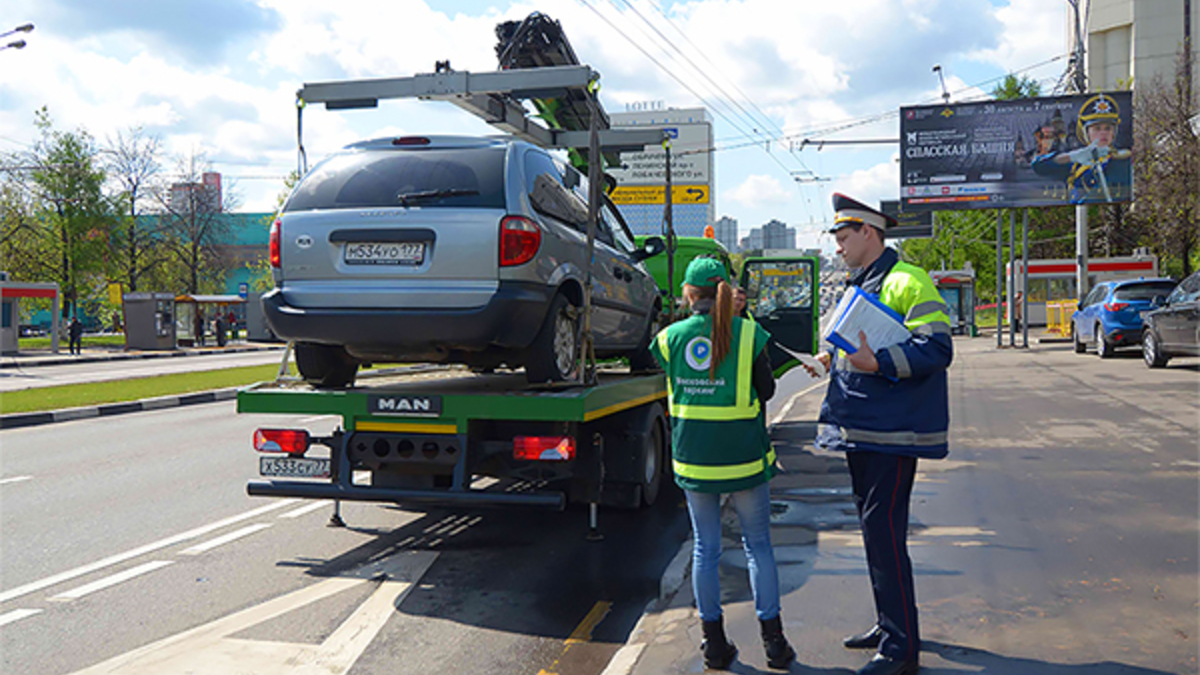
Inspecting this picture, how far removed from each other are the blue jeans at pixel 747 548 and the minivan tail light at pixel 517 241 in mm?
2097

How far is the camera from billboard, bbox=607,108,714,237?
153 feet

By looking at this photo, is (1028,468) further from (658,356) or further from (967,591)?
(658,356)

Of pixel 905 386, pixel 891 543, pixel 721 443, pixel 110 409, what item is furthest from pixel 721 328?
pixel 110 409

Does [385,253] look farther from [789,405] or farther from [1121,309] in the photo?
[1121,309]

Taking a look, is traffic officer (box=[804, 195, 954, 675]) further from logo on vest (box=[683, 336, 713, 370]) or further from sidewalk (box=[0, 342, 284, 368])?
sidewalk (box=[0, 342, 284, 368])

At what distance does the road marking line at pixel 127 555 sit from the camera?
550 cm

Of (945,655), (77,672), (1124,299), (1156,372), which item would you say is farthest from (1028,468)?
(1124,299)

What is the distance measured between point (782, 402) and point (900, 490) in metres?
12.8

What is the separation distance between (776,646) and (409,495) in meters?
2.40

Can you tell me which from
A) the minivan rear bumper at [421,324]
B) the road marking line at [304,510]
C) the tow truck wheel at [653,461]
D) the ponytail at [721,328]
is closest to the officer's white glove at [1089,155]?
the tow truck wheel at [653,461]

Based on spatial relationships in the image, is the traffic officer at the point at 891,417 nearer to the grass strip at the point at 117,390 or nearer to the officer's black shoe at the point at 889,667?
the officer's black shoe at the point at 889,667

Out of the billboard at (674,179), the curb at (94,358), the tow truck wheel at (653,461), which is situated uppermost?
the billboard at (674,179)

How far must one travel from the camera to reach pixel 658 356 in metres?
4.39

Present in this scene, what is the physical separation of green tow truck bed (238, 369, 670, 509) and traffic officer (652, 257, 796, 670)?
1.38 metres
